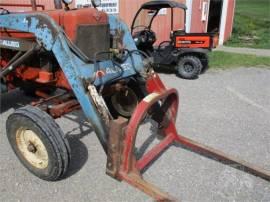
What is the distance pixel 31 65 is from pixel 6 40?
400 mm

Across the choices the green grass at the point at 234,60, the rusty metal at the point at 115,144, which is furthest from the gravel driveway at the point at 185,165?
the green grass at the point at 234,60

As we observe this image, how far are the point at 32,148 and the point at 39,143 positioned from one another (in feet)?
0.43

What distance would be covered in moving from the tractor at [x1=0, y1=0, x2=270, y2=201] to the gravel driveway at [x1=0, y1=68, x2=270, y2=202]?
0.46 ft

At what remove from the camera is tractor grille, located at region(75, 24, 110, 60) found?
316 centimetres

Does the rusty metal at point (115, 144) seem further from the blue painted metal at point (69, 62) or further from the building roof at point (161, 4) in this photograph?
the building roof at point (161, 4)

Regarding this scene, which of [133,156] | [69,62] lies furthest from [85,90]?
[133,156]

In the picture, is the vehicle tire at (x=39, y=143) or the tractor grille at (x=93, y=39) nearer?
the vehicle tire at (x=39, y=143)

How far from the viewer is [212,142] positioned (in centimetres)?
381

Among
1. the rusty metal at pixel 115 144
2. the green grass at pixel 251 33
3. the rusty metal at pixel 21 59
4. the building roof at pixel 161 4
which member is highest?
the building roof at pixel 161 4

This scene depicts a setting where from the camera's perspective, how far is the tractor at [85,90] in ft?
8.66

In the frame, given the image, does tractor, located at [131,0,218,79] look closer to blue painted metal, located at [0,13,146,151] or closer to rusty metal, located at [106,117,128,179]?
blue painted metal, located at [0,13,146,151]

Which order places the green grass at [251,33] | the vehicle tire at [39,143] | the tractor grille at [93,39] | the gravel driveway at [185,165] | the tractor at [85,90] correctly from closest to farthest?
1. the tractor at [85,90]
2. the vehicle tire at [39,143]
3. the gravel driveway at [185,165]
4. the tractor grille at [93,39]
5. the green grass at [251,33]

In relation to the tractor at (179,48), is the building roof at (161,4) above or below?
above

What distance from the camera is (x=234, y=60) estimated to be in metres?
8.82
